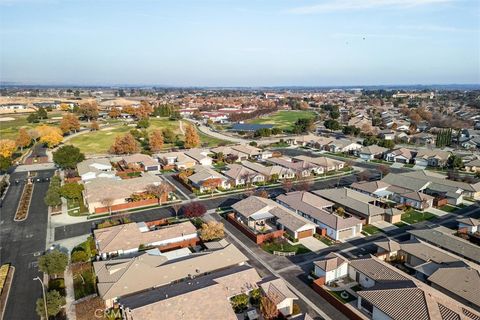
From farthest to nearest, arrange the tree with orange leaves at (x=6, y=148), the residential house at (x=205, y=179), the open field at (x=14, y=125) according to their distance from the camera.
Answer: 1. the open field at (x=14, y=125)
2. the tree with orange leaves at (x=6, y=148)
3. the residential house at (x=205, y=179)

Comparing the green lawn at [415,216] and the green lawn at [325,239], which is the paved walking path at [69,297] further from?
the green lawn at [415,216]

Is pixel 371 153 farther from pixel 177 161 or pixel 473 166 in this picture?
pixel 177 161

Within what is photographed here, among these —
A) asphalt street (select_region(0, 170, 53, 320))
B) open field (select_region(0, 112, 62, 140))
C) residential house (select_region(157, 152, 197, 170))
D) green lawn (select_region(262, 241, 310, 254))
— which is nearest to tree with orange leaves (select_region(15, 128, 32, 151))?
open field (select_region(0, 112, 62, 140))

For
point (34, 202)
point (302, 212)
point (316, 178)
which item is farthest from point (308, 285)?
point (34, 202)

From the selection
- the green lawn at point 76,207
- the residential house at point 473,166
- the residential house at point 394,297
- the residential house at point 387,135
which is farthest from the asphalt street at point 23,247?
the residential house at point 387,135

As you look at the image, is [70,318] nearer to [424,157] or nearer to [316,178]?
[316,178]

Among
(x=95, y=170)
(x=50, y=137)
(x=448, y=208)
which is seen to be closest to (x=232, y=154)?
(x=95, y=170)

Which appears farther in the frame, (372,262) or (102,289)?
(372,262)
